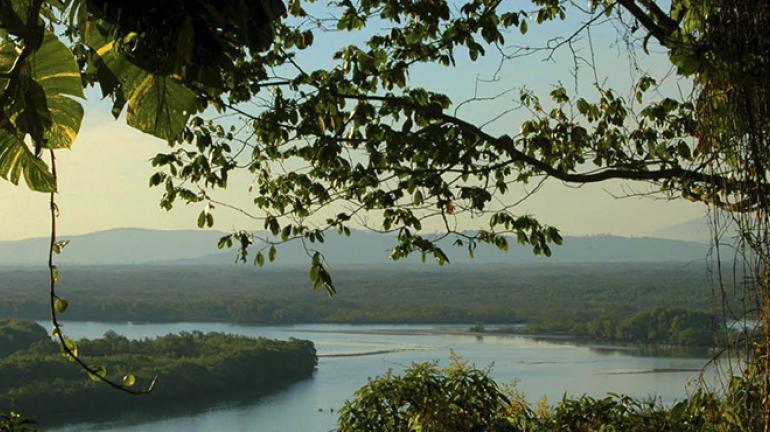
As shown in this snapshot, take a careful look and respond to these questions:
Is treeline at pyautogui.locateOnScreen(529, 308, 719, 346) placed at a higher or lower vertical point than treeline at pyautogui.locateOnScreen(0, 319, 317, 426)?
higher

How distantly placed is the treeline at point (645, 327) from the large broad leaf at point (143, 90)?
19860 mm

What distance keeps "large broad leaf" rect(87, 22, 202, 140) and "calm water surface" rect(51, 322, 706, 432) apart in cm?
1153

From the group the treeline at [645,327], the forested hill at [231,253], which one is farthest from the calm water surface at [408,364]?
the forested hill at [231,253]

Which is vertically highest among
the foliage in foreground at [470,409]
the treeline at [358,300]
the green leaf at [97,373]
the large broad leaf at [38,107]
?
the treeline at [358,300]

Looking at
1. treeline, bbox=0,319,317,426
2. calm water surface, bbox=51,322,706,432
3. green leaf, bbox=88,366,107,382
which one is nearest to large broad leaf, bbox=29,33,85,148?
green leaf, bbox=88,366,107,382

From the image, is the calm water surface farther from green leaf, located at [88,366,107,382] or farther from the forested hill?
the forested hill

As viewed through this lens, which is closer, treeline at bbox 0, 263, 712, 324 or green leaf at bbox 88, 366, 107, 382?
green leaf at bbox 88, 366, 107, 382

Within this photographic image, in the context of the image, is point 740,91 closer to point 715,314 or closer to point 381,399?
point 715,314

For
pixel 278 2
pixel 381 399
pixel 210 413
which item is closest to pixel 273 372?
pixel 210 413

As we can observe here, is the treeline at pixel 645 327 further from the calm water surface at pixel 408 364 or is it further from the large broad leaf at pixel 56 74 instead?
the large broad leaf at pixel 56 74

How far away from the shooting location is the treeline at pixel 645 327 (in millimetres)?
23297

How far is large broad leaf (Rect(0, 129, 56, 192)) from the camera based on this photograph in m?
0.72

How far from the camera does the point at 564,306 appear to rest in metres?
41.6

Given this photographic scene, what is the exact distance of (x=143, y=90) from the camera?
0.67m
